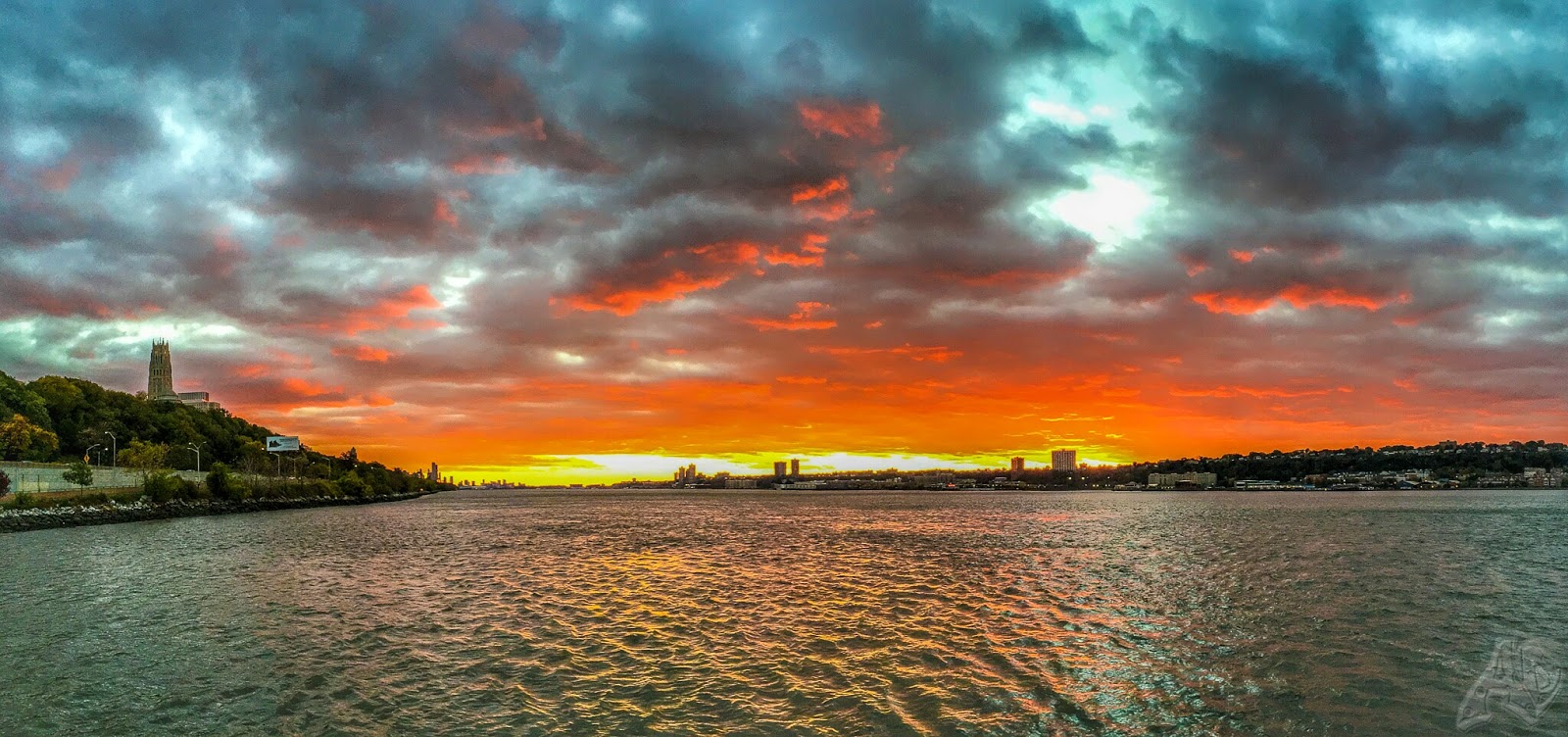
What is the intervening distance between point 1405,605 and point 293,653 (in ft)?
149

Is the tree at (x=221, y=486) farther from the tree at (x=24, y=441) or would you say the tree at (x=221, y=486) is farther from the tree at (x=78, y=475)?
the tree at (x=24, y=441)

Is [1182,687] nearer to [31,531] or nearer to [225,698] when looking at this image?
[225,698]

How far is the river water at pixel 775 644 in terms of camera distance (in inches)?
753

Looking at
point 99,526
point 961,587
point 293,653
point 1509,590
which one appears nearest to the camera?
point 293,653

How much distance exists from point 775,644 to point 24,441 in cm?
17411

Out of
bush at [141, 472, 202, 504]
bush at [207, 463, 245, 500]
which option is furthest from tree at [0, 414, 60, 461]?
bush at [207, 463, 245, 500]

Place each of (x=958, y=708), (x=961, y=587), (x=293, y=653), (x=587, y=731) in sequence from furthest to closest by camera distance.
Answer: (x=961, y=587) < (x=293, y=653) < (x=958, y=708) < (x=587, y=731)

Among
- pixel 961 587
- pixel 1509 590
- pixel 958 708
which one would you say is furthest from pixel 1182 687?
pixel 1509 590

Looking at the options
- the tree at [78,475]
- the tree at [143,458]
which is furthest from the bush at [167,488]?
the tree at [143,458]

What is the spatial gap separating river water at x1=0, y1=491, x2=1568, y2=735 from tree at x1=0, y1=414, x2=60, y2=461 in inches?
4439

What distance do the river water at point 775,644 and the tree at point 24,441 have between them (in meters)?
113

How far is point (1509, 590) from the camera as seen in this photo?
4038cm

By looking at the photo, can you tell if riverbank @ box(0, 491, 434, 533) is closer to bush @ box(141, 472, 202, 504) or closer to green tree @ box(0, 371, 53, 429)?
bush @ box(141, 472, 202, 504)

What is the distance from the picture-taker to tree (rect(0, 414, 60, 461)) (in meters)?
136
